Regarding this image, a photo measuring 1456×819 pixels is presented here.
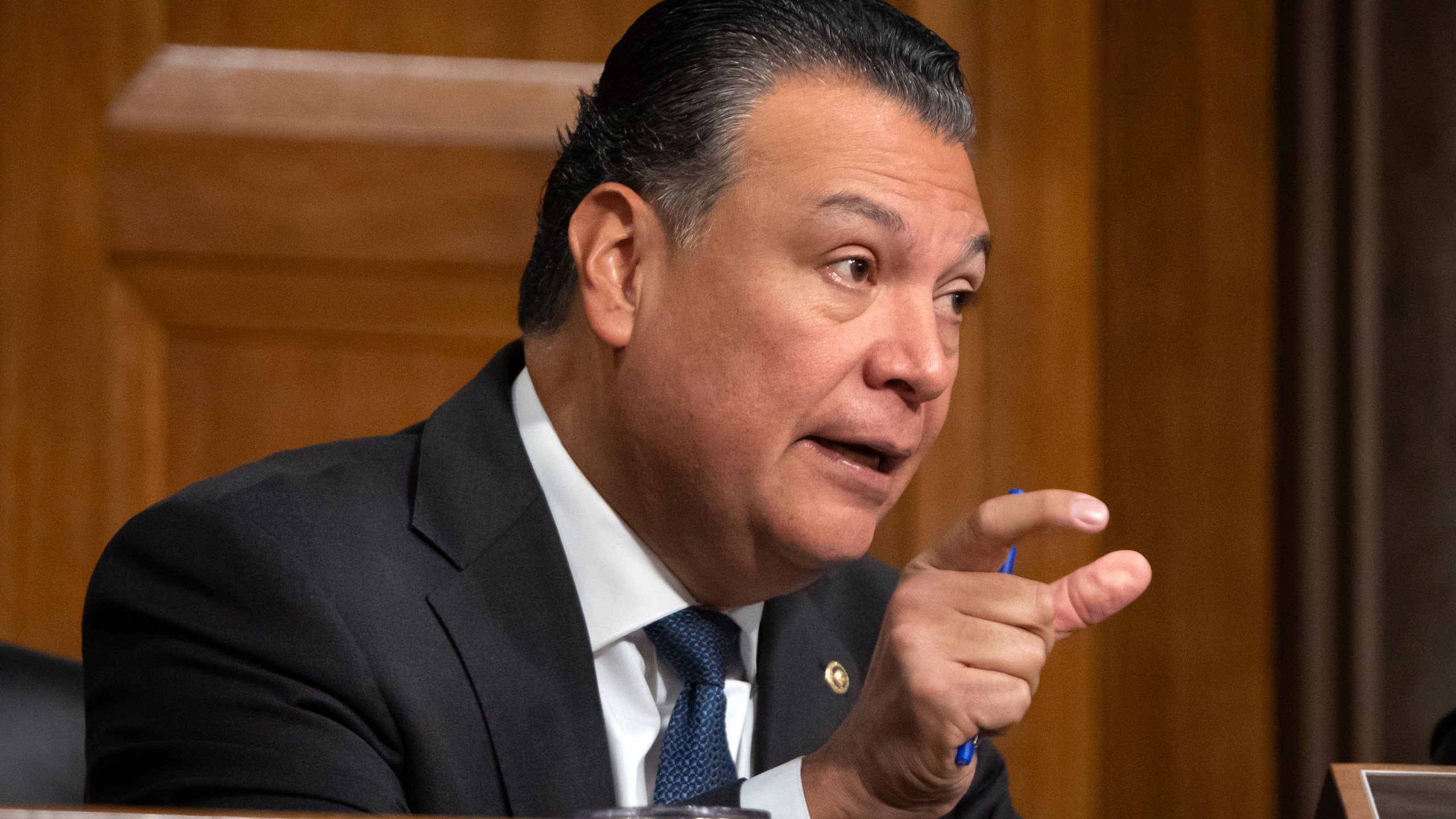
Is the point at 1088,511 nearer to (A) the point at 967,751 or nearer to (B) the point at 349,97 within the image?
(A) the point at 967,751

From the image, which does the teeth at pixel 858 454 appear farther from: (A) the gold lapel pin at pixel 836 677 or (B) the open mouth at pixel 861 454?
(A) the gold lapel pin at pixel 836 677

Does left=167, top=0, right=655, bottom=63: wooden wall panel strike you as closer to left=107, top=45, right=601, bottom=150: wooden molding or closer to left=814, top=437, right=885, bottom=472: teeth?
left=107, top=45, right=601, bottom=150: wooden molding

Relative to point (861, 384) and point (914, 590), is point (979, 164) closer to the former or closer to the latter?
point (861, 384)

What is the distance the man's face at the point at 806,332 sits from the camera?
0.94 m

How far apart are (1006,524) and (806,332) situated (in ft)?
0.72

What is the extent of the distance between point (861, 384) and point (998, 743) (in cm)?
80

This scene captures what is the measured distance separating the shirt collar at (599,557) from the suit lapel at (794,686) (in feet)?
0.21

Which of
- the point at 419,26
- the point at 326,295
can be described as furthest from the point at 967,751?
the point at 419,26

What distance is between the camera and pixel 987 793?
1.16 metres

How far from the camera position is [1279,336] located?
1574 mm

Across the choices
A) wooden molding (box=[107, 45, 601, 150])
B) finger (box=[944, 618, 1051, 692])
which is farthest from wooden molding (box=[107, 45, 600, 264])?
finger (box=[944, 618, 1051, 692])

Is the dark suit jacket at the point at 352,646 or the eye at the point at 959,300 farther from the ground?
the eye at the point at 959,300

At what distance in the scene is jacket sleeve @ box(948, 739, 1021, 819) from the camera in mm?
1139

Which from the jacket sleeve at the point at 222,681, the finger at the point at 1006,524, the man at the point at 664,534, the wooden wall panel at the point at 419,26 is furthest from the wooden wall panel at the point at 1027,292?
the jacket sleeve at the point at 222,681
